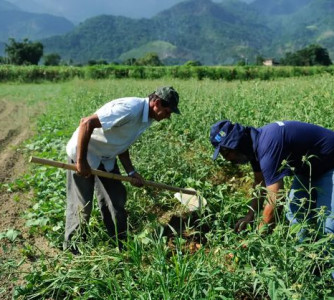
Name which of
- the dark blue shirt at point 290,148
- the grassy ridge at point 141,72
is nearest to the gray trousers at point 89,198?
the dark blue shirt at point 290,148

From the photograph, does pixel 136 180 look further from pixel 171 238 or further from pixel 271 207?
pixel 271 207

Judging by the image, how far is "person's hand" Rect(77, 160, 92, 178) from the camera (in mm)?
3287

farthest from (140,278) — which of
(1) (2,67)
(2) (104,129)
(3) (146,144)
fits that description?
(1) (2,67)

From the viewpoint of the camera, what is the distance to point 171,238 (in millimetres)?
3834

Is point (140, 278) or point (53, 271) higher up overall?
point (140, 278)

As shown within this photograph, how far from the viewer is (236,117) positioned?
6.15 m

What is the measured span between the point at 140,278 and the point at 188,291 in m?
0.35

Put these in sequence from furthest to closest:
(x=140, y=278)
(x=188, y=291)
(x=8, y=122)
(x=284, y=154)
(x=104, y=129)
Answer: (x=8, y=122)
(x=104, y=129)
(x=284, y=154)
(x=140, y=278)
(x=188, y=291)

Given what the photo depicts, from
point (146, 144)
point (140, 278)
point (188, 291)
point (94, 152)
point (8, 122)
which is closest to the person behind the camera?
point (188, 291)

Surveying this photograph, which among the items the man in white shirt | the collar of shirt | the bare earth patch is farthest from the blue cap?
the bare earth patch

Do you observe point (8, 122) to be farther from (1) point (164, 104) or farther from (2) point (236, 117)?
Answer: (1) point (164, 104)

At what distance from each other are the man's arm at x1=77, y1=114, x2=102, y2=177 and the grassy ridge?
2898 centimetres

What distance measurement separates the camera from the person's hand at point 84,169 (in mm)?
3287

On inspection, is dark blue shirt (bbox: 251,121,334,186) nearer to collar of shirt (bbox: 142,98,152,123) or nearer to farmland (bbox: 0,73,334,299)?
farmland (bbox: 0,73,334,299)
